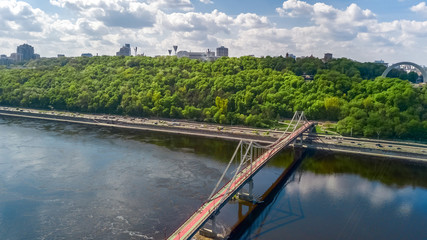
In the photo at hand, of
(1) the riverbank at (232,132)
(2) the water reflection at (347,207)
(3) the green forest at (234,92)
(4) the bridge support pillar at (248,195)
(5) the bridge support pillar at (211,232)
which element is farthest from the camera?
(3) the green forest at (234,92)

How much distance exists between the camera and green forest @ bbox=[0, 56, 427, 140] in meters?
61.0

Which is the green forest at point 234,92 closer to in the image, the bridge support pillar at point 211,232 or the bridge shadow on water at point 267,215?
the bridge shadow on water at point 267,215

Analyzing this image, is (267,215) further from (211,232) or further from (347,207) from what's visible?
(347,207)

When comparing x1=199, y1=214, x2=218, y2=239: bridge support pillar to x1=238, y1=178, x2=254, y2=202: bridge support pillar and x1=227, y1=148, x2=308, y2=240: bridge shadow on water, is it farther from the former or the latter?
x1=238, y1=178, x2=254, y2=202: bridge support pillar

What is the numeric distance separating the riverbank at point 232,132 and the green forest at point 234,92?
3283mm

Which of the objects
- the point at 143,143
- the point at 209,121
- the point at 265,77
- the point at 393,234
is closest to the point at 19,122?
the point at 143,143

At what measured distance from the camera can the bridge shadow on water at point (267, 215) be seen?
26.6m

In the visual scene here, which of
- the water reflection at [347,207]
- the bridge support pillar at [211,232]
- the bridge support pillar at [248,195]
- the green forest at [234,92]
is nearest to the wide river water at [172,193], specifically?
the water reflection at [347,207]

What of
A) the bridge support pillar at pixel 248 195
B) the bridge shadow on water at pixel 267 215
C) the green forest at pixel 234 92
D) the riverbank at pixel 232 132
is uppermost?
the green forest at pixel 234 92

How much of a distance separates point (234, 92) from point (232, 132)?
2096cm

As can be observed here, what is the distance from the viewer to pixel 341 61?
3770 inches

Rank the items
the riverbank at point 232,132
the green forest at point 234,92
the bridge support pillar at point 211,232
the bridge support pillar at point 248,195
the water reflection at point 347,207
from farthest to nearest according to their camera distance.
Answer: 1. the green forest at point 234,92
2. the riverbank at point 232,132
3. the bridge support pillar at point 248,195
4. the water reflection at point 347,207
5. the bridge support pillar at point 211,232

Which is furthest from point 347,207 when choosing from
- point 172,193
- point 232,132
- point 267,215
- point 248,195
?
point 232,132

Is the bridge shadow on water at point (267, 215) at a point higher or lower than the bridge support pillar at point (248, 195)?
lower
